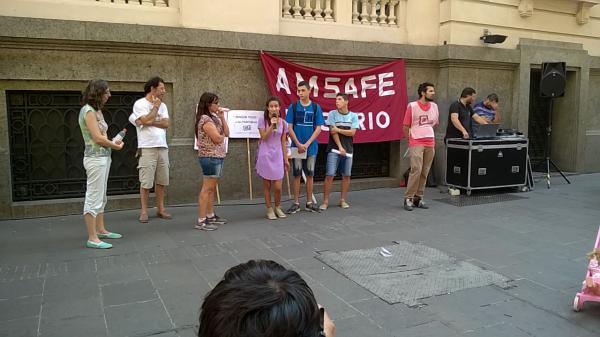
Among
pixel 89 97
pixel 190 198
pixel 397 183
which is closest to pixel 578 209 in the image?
pixel 397 183

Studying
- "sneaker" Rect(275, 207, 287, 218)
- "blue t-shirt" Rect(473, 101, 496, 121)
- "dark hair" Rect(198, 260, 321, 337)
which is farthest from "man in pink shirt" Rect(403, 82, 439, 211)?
"dark hair" Rect(198, 260, 321, 337)

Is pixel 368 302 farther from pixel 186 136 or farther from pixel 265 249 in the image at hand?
pixel 186 136

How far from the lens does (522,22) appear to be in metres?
10.9

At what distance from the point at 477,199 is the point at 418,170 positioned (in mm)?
1606

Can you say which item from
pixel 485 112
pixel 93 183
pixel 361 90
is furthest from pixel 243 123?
pixel 485 112

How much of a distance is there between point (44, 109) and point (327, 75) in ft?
15.4

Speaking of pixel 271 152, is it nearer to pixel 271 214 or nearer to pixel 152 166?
pixel 271 214

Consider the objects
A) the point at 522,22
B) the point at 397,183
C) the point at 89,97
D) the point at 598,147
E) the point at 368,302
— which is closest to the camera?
the point at 368,302

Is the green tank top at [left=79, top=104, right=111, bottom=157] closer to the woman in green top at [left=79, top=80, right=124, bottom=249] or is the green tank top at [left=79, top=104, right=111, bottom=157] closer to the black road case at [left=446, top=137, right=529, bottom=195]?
the woman in green top at [left=79, top=80, right=124, bottom=249]

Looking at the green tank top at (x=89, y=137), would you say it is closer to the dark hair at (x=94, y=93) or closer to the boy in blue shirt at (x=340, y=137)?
the dark hair at (x=94, y=93)

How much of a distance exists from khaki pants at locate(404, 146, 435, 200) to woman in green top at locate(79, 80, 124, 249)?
4481 mm

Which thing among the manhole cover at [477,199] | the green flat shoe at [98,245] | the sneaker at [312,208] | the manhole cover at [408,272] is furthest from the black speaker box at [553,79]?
the green flat shoe at [98,245]

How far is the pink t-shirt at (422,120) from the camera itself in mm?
7887

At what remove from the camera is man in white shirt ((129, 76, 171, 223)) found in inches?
265
